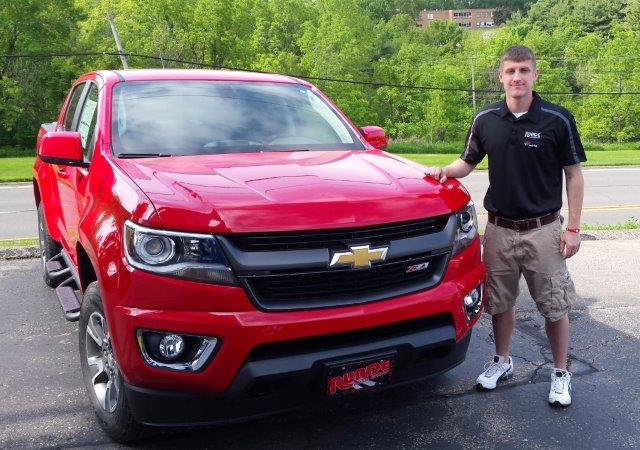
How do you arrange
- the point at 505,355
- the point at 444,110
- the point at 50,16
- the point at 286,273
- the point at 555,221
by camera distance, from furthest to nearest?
the point at 444,110 → the point at 50,16 → the point at 505,355 → the point at 555,221 → the point at 286,273

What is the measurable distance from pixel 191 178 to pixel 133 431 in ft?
3.81

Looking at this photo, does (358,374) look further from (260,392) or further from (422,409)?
(422,409)

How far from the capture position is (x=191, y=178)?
2783mm

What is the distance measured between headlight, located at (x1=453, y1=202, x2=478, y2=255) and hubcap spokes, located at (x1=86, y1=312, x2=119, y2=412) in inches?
65.0

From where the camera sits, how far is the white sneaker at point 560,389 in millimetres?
3311

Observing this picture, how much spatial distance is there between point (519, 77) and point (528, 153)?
15.5 inches

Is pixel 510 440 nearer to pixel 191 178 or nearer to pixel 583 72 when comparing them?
pixel 191 178

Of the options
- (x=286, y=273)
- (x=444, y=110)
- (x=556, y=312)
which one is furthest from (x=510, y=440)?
(x=444, y=110)

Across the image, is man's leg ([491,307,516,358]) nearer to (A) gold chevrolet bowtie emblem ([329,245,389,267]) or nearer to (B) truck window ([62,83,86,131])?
(A) gold chevrolet bowtie emblem ([329,245,389,267])

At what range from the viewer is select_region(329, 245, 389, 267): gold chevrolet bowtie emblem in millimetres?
2527

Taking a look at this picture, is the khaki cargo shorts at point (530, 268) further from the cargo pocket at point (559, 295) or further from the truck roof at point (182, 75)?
the truck roof at point (182, 75)

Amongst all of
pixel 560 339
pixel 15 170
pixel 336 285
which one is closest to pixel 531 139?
pixel 560 339

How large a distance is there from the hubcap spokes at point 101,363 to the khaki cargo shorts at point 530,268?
6.68 feet

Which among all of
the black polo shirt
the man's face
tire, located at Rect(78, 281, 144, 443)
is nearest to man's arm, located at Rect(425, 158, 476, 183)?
the black polo shirt
